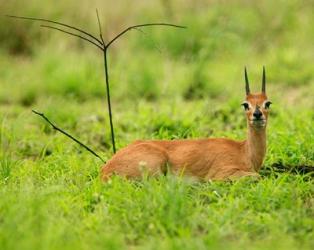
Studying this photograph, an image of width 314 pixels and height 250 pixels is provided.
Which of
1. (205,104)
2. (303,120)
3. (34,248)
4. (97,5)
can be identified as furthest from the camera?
(97,5)

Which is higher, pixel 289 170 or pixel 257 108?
pixel 257 108

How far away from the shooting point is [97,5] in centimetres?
1380

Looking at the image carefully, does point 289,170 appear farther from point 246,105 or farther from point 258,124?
point 246,105

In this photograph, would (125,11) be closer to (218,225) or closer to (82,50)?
(82,50)

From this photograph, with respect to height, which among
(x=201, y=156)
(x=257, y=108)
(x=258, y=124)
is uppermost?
(x=257, y=108)

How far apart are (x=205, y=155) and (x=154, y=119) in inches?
91.4

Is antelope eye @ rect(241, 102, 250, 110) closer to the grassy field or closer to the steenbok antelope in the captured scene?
the steenbok antelope

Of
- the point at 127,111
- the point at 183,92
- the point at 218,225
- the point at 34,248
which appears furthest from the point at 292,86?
the point at 34,248

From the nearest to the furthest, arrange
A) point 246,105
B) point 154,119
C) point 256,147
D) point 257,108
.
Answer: point 257,108 < point 246,105 < point 256,147 < point 154,119

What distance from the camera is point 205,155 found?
7047mm

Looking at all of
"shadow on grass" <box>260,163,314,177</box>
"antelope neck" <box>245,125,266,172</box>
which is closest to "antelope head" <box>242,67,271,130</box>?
"antelope neck" <box>245,125,266,172</box>

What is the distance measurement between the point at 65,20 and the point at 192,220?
8.21m

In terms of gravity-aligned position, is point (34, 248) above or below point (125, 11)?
below

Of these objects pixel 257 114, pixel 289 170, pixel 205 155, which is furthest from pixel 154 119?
pixel 257 114
